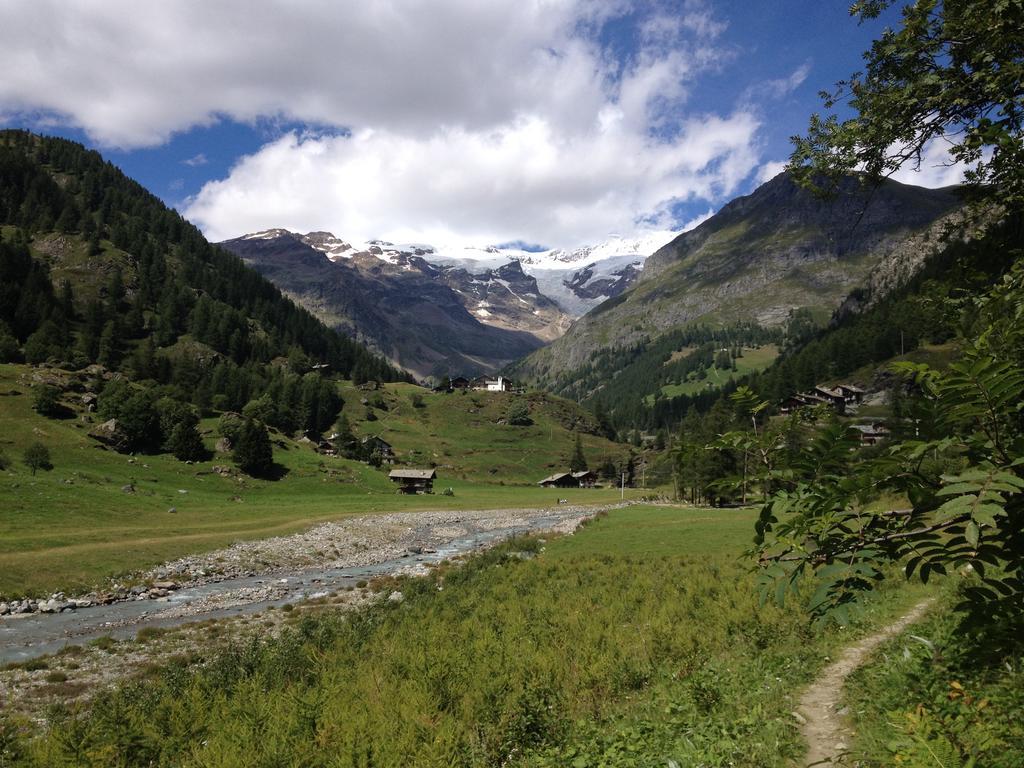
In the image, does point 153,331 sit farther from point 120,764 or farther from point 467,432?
point 120,764

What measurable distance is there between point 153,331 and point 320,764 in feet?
644

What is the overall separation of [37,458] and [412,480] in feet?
214

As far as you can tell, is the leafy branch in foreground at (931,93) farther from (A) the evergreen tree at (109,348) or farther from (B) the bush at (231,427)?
(A) the evergreen tree at (109,348)

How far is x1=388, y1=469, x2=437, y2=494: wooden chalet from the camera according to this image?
11831 cm

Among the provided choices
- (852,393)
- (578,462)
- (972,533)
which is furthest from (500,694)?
(852,393)

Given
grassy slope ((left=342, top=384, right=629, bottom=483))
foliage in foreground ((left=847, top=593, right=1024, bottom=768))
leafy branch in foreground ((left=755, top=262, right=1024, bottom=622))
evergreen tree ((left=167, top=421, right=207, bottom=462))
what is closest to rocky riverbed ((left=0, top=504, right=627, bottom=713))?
foliage in foreground ((left=847, top=593, right=1024, bottom=768))

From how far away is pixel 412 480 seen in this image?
119 m

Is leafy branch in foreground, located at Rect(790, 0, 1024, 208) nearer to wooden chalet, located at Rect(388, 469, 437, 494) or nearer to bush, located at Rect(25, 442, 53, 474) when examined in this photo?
bush, located at Rect(25, 442, 53, 474)

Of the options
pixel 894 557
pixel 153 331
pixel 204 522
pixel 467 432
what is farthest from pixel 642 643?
pixel 153 331

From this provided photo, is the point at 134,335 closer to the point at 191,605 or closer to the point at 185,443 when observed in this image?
the point at 185,443

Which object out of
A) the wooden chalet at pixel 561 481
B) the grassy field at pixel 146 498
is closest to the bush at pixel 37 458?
the grassy field at pixel 146 498

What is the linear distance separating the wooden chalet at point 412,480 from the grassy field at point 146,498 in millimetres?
2894

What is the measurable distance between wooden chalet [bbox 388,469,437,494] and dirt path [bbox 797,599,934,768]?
109 metres

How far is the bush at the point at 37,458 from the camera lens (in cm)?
6496
